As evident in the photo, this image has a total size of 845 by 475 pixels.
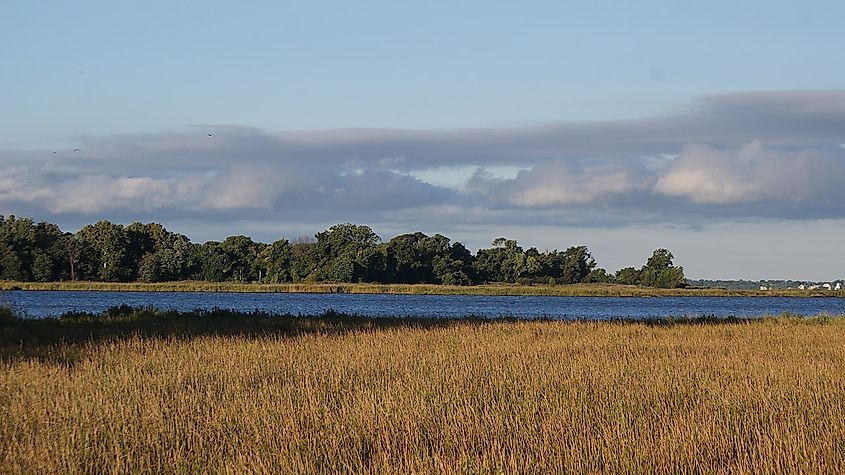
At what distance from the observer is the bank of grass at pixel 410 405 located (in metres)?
10.4

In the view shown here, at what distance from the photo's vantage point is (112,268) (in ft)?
364

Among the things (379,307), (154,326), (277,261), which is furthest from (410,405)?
(277,261)

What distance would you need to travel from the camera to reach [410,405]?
44.3 feet

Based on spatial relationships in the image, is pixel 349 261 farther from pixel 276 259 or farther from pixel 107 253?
pixel 107 253

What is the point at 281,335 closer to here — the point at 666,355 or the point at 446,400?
the point at 666,355

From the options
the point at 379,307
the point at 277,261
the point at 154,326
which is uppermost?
the point at 277,261

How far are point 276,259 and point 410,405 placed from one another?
11318 cm

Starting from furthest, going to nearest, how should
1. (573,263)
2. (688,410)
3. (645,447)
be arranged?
(573,263) < (688,410) < (645,447)

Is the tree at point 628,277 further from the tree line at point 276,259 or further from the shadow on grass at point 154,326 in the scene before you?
the shadow on grass at point 154,326

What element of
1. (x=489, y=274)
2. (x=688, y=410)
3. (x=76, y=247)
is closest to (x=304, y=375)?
(x=688, y=410)

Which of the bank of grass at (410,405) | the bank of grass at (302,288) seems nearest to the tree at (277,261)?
the bank of grass at (302,288)

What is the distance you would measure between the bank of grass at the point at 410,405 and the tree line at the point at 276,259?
85.7 metres

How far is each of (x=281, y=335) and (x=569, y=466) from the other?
1642 centimetres

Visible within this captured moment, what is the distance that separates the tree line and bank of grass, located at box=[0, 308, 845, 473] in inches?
3374
